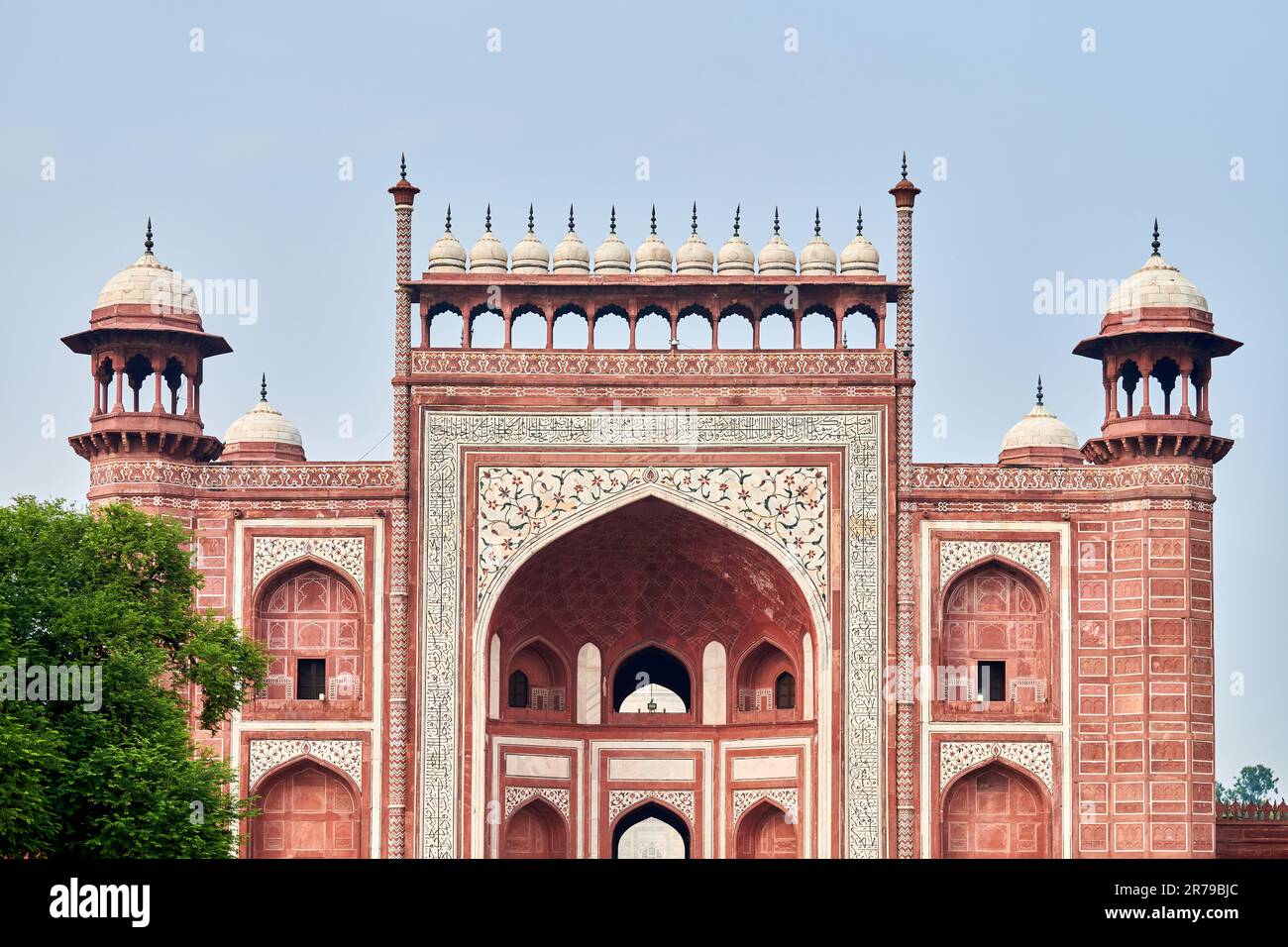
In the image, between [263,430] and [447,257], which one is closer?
[447,257]

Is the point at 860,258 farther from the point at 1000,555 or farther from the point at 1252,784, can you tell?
the point at 1252,784

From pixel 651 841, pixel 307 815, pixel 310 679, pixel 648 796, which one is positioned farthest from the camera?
pixel 651 841

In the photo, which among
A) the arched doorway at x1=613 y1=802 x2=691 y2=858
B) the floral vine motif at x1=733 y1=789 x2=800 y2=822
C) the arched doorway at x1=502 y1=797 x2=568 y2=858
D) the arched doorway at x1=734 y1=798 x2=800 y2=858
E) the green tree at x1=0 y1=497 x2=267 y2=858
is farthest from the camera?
the arched doorway at x1=613 y1=802 x2=691 y2=858

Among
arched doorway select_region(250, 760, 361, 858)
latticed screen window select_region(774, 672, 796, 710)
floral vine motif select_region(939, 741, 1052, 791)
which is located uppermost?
latticed screen window select_region(774, 672, 796, 710)

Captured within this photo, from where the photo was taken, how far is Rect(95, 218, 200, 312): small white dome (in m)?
32.2

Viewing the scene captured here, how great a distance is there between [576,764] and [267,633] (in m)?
4.36

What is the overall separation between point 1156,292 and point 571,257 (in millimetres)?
7072

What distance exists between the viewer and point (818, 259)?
32.2 metres

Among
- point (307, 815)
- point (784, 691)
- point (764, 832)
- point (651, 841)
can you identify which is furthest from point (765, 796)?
point (651, 841)

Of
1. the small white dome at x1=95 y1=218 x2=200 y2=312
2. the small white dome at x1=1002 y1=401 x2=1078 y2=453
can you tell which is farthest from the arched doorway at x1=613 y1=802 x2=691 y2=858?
the small white dome at x1=95 y1=218 x2=200 y2=312

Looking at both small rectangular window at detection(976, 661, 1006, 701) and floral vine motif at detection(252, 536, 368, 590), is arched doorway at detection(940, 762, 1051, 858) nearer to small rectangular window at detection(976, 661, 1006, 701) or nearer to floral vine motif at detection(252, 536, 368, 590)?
small rectangular window at detection(976, 661, 1006, 701)

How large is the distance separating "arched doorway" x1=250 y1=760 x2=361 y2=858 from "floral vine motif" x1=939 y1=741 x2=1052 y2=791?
6.92 metres

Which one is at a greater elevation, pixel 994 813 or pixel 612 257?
pixel 612 257
